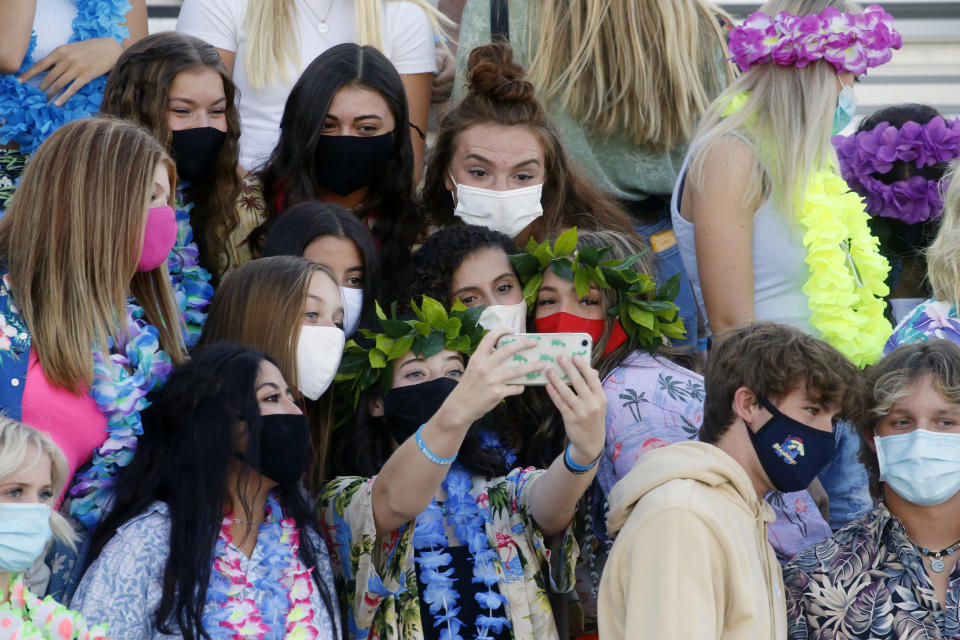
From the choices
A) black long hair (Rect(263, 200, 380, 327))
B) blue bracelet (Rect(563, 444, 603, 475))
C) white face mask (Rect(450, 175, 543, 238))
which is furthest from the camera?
white face mask (Rect(450, 175, 543, 238))

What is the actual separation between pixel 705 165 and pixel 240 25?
1949 millimetres

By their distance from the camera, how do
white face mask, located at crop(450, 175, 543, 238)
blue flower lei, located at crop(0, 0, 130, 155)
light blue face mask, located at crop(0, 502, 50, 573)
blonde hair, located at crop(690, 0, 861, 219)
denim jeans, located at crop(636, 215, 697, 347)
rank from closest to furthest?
light blue face mask, located at crop(0, 502, 50, 573) < blue flower lei, located at crop(0, 0, 130, 155) < blonde hair, located at crop(690, 0, 861, 219) < white face mask, located at crop(450, 175, 543, 238) < denim jeans, located at crop(636, 215, 697, 347)

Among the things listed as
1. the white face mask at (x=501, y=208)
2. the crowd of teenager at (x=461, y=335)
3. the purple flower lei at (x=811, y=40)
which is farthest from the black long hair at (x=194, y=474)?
the purple flower lei at (x=811, y=40)

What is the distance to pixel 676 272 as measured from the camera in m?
5.27

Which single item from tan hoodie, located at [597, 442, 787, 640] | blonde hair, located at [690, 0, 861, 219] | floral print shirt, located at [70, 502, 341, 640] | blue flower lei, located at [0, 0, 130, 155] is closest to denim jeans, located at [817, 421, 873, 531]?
blonde hair, located at [690, 0, 861, 219]

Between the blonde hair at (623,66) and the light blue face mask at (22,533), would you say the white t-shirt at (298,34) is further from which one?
the light blue face mask at (22,533)

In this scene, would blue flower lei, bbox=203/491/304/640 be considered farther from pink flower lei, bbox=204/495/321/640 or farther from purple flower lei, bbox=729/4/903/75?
purple flower lei, bbox=729/4/903/75

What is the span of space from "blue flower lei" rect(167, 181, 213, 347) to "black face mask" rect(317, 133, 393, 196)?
1.73 feet

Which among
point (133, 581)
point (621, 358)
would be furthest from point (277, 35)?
point (133, 581)

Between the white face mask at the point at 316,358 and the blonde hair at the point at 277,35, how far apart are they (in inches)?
62.6

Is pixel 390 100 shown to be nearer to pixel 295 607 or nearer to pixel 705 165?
pixel 705 165

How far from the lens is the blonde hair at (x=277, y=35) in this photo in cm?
528

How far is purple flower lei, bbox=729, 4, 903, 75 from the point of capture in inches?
189

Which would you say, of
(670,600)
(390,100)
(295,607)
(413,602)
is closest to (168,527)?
(295,607)
